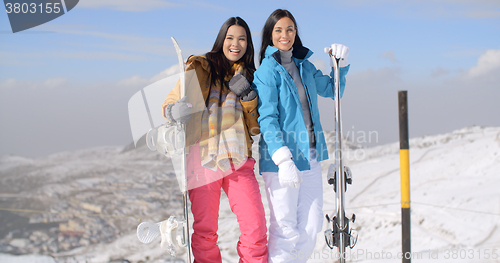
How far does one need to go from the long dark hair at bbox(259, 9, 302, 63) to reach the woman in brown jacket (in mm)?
128

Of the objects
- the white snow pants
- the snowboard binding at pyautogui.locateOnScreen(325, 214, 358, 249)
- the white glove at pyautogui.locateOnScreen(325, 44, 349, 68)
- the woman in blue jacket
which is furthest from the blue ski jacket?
the snowboard binding at pyautogui.locateOnScreen(325, 214, 358, 249)

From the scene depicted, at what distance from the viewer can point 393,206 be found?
167 inches

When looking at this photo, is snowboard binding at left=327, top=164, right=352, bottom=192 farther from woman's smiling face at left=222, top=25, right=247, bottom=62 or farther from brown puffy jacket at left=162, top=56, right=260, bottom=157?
woman's smiling face at left=222, top=25, right=247, bottom=62

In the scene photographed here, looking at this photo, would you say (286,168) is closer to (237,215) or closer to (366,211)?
(237,215)

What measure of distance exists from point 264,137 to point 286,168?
231mm

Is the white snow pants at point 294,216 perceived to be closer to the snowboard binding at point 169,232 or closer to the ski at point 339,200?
the ski at point 339,200

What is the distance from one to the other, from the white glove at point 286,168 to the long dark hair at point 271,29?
708mm

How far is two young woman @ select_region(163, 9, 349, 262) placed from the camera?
7.01 feet

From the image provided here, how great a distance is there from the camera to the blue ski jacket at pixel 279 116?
2.09 metres

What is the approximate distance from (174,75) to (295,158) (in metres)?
1.02

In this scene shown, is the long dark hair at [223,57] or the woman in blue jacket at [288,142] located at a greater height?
the long dark hair at [223,57]

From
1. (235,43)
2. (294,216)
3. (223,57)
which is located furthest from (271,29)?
(294,216)

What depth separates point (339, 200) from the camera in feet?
7.59

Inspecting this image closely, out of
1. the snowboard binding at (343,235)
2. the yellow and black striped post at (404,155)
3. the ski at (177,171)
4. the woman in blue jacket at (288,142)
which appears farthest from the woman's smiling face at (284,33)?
the snowboard binding at (343,235)
